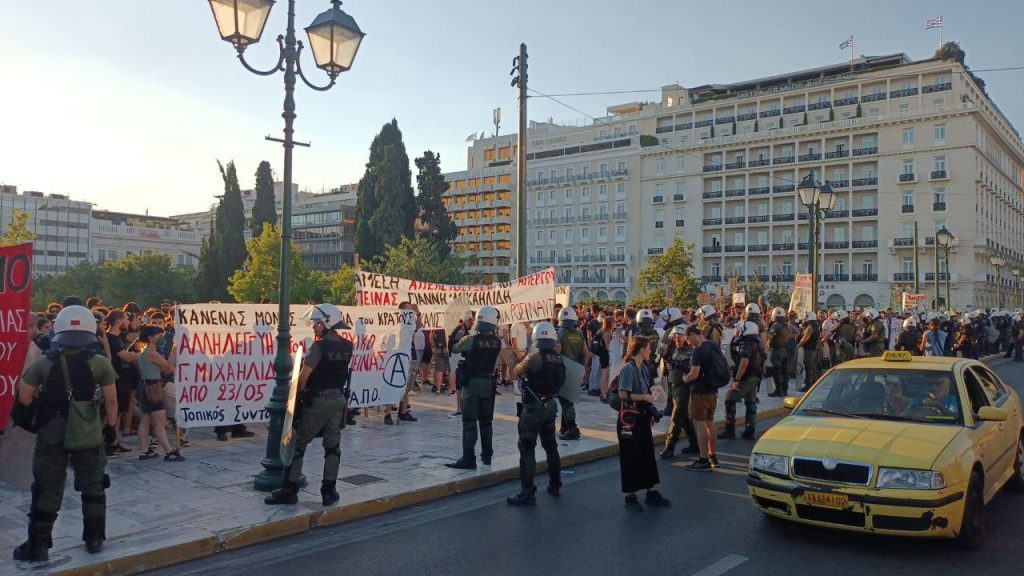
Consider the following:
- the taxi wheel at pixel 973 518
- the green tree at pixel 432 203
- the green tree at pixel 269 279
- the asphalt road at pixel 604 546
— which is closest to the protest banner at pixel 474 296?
the asphalt road at pixel 604 546

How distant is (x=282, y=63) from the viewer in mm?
8320

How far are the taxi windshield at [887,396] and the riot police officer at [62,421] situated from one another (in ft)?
19.6

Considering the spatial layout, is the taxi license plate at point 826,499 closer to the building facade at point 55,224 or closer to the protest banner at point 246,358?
the protest banner at point 246,358

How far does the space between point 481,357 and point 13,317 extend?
15.0 ft

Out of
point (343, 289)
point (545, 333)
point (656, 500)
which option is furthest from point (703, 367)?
point (343, 289)

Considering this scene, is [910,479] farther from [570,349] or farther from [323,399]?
[570,349]

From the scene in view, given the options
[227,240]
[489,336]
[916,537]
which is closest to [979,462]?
[916,537]

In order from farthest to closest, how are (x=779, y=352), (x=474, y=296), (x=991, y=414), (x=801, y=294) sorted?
(x=801, y=294)
(x=779, y=352)
(x=474, y=296)
(x=991, y=414)

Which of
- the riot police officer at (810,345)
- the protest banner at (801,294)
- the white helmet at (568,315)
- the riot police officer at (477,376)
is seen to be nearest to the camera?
the riot police officer at (477,376)

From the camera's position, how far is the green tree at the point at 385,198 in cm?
5934

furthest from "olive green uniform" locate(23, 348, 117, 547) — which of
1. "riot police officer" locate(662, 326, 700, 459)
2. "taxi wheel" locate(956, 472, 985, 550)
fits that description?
"riot police officer" locate(662, 326, 700, 459)

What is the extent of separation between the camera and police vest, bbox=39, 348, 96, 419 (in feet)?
18.4

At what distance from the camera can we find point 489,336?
892cm

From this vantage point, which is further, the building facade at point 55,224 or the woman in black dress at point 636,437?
the building facade at point 55,224
